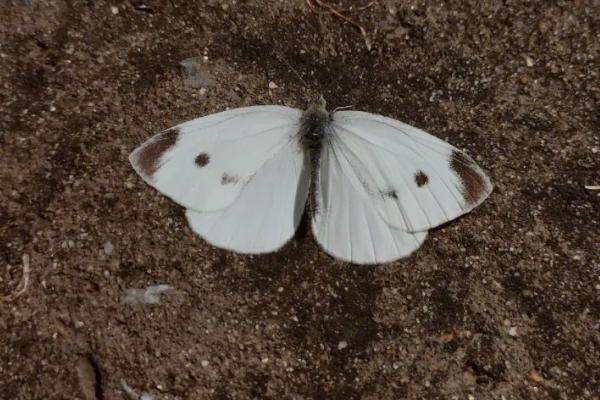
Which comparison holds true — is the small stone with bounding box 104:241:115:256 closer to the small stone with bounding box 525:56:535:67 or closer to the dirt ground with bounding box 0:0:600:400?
the dirt ground with bounding box 0:0:600:400

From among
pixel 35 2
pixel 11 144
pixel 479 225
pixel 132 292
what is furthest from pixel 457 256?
pixel 35 2

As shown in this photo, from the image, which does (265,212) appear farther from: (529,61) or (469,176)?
(529,61)

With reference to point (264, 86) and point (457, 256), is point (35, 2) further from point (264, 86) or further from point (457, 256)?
point (457, 256)

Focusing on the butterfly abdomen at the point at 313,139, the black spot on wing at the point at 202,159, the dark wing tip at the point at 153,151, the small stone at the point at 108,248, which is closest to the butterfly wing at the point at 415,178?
the butterfly abdomen at the point at 313,139

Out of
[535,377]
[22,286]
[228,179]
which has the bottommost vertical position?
[22,286]

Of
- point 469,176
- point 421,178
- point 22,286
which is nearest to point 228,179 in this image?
point 421,178
